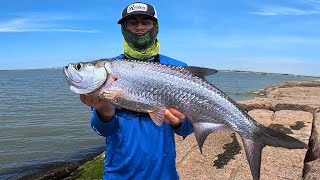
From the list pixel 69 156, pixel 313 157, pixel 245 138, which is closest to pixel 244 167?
pixel 313 157

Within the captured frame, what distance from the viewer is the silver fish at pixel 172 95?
3.85 meters

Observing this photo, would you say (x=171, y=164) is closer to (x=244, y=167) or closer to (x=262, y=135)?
(x=262, y=135)

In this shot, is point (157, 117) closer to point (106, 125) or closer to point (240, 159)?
point (106, 125)

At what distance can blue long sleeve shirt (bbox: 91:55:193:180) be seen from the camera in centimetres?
407

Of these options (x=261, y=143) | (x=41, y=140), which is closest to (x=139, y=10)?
(x=261, y=143)

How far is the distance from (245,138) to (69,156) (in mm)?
14408

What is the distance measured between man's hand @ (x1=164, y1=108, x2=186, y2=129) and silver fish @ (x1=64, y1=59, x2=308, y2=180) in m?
0.05

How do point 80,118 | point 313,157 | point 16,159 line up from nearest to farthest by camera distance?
point 313,157 → point 16,159 → point 80,118

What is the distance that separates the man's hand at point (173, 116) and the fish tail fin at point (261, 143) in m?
0.80

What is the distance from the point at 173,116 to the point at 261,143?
1.03m

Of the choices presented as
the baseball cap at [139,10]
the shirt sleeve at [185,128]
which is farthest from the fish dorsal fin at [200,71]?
the baseball cap at [139,10]

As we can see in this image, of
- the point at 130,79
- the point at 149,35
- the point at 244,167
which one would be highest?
the point at 149,35

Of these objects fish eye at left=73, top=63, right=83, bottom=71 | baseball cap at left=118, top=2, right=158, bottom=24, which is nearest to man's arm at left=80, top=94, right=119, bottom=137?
fish eye at left=73, top=63, right=83, bottom=71

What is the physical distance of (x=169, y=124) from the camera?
425cm
